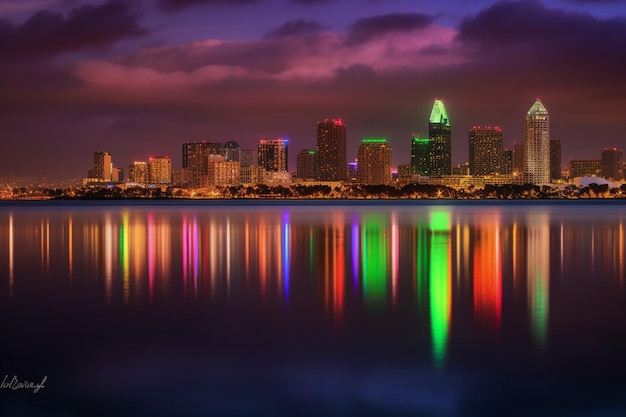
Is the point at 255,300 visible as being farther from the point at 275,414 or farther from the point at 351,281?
the point at 275,414

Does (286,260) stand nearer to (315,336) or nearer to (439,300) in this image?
(439,300)

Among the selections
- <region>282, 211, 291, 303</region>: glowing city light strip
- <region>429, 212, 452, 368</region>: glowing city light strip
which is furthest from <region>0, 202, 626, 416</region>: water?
<region>282, 211, 291, 303</region>: glowing city light strip

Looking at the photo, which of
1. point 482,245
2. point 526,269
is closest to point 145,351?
point 526,269

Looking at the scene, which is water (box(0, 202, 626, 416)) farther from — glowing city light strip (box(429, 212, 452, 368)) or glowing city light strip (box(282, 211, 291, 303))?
glowing city light strip (box(282, 211, 291, 303))

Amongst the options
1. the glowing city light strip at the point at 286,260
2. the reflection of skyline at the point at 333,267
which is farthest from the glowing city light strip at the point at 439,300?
the glowing city light strip at the point at 286,260

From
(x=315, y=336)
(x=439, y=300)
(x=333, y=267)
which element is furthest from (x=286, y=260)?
(x=315, y=336)

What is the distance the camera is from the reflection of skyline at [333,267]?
2395 cm

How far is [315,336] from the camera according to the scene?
1811 centimetres

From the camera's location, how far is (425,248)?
44.1 m

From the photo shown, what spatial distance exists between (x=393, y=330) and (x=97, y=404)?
26.7ft

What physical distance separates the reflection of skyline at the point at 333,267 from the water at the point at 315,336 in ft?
0.53

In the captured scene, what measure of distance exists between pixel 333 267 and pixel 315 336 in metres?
15.7

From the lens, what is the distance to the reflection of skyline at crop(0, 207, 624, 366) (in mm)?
23953

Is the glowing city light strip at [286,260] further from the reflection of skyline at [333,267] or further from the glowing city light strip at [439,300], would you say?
the glowing city light strip at [439,300]
